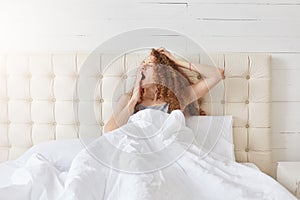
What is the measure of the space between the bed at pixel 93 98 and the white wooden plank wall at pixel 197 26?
0.10 meters

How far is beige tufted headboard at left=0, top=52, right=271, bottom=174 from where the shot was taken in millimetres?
2248

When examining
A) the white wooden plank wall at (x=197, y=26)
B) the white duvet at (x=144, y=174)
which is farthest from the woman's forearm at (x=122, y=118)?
the white wooden plank wall at (x=197, y=26)

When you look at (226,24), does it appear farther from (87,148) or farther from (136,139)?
(87,148)

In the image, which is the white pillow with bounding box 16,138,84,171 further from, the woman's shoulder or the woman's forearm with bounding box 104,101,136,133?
the woman's shoulder

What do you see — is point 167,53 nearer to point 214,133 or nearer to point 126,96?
point 126,96

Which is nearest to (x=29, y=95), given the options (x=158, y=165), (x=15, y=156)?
(x=15, y=156)

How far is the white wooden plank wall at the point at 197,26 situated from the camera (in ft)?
7.57

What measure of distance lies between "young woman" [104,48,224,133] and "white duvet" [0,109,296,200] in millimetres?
153

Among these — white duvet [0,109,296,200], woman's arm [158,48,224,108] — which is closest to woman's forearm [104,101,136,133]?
white duvet [0,109,296,200]

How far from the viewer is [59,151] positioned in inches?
81.2

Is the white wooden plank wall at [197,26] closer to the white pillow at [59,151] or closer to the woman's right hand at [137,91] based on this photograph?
the woman's right hand at [137,91]

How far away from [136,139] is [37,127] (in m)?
0.71

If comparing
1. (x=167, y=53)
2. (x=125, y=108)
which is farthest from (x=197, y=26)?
Answer: (x=125, y=108)

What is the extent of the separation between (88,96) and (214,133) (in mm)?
714
